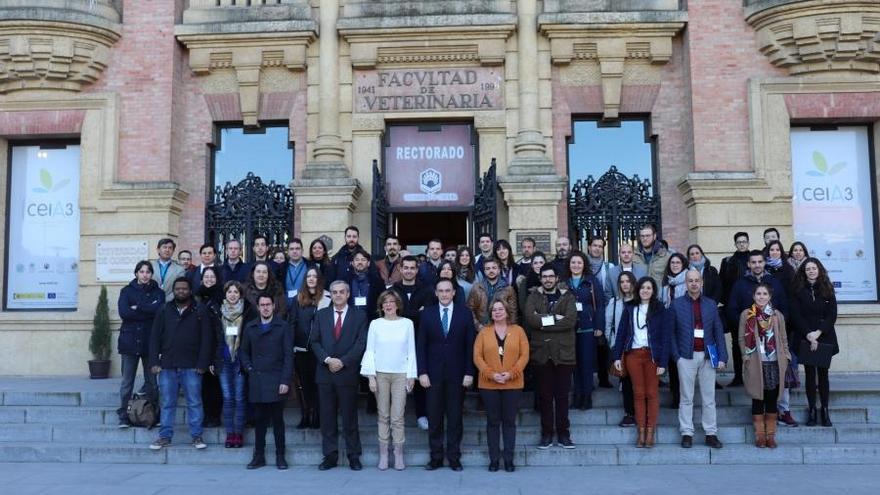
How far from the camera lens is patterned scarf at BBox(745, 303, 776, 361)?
831 cm

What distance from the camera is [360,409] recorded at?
9.39m

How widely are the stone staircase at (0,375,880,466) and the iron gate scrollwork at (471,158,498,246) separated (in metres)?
3.72

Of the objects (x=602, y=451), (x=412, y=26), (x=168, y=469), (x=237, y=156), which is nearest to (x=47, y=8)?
(x=237, y=156)

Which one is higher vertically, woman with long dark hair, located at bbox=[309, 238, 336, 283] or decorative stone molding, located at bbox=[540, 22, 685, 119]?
decorative stone molding, located at bbox=[540, 22, 685, 119]

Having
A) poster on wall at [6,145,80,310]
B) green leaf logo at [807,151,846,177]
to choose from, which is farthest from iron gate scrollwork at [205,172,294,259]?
green leaf logo at [807,151,846,177]

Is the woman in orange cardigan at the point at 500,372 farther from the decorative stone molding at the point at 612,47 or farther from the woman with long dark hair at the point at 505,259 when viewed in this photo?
the decorative stone molding at the point at 612,47

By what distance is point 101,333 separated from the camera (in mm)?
12344

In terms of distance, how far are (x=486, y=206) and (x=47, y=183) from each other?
798cm

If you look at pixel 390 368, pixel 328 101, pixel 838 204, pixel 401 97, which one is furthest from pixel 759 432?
pixel 328 101

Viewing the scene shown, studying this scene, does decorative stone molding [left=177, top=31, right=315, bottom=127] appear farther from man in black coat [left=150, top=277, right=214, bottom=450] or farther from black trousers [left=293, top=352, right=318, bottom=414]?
black trousers [left=293, top=352, right=318, bottom=414]

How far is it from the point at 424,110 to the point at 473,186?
159cm

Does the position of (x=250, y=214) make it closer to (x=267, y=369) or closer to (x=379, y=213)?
(x=379, y=213)

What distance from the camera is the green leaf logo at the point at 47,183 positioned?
44.7 feet

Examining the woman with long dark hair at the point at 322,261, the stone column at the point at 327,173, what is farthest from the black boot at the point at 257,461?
the stone column at the point at 327,173
